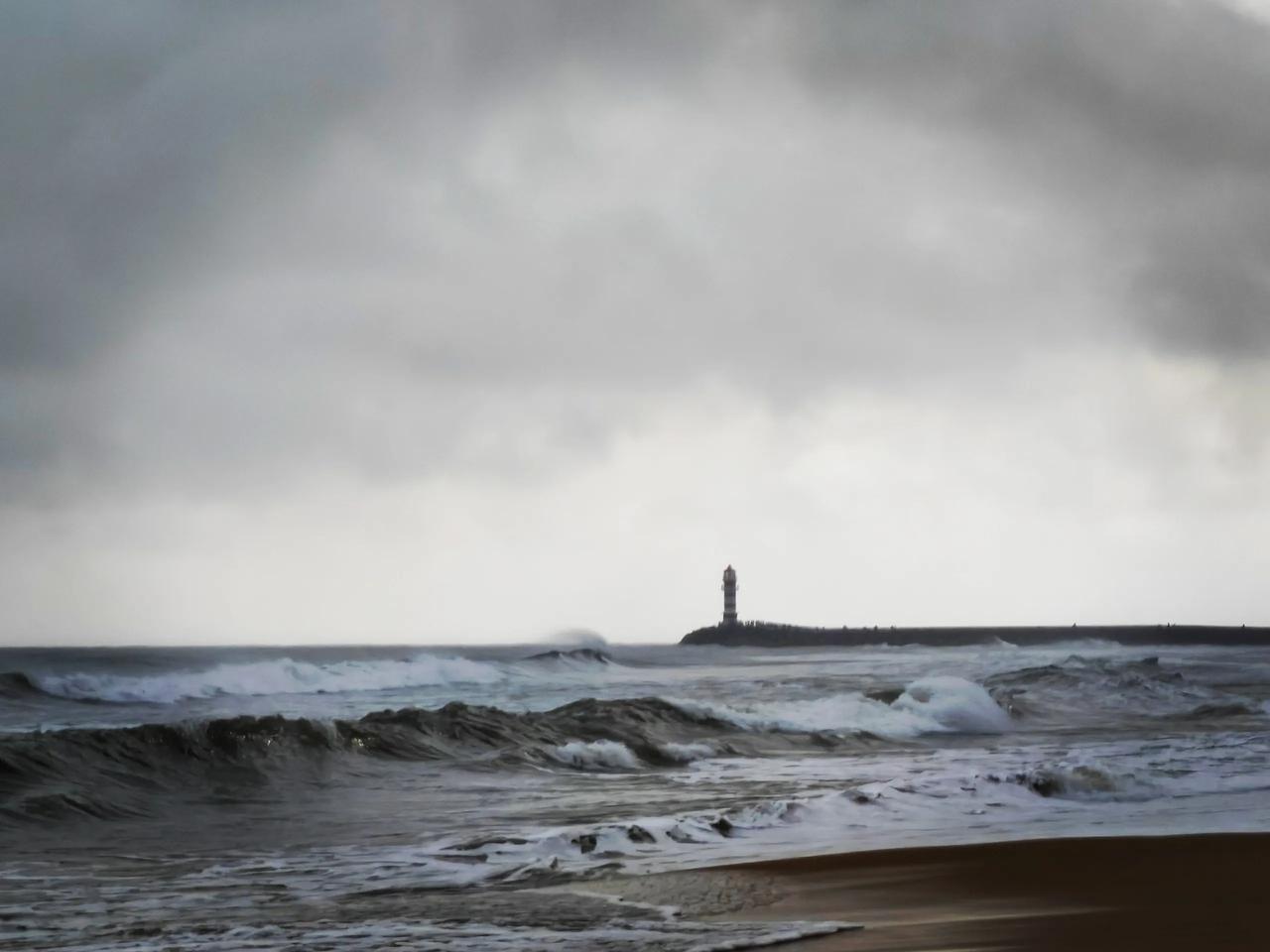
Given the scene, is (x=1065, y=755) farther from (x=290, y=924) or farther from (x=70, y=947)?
(x=70, y=947)

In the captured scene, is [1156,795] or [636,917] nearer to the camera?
[636,917]

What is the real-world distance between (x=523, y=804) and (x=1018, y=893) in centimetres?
530

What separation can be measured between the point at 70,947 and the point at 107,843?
399cm

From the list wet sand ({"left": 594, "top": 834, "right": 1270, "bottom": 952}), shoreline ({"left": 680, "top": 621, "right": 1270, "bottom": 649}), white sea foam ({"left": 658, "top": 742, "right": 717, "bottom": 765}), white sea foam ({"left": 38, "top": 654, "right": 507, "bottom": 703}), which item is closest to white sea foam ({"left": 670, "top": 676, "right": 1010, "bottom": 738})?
white sea foam ({"left": 658, "top": 742, "right": 717, "bottom": 765})

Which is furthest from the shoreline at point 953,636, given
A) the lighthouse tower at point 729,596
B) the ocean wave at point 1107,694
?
the ocean wave at point 1107,694

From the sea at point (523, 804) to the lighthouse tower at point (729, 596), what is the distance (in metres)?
86.0

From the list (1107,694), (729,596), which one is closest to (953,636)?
(729,596)

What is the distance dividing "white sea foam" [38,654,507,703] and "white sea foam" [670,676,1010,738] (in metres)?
15.4

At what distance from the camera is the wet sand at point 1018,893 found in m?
5.53

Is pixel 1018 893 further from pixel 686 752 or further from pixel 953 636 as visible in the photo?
pixel 953 636

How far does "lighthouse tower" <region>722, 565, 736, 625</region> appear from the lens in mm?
109688

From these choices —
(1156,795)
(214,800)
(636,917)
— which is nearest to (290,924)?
(636,917)

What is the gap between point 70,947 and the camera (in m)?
5.56

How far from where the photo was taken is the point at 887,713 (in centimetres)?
2214
